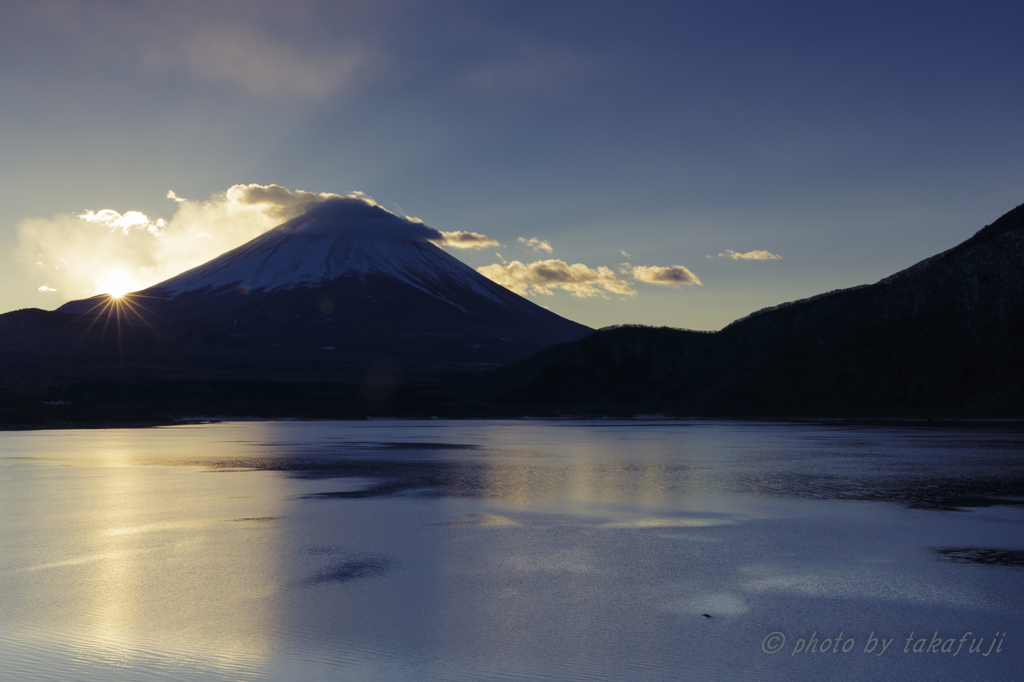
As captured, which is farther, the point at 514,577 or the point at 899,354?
the point at 899,354

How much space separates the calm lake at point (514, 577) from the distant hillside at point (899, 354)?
57.2 meters

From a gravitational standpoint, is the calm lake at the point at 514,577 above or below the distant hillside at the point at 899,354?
below

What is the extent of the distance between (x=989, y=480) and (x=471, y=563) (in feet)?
67.1

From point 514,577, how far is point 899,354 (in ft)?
277

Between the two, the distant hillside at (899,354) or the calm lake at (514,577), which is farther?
the distant hillside at (899,354)

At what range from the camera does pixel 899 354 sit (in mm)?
86812

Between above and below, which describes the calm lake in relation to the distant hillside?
below

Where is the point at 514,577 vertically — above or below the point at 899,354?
→ below

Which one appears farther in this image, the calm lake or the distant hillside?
the distant hillside

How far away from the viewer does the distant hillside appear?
80125mm

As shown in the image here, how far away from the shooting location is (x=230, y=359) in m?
194

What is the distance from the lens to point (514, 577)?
1357 centimetres

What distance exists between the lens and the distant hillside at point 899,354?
80125 millimetres

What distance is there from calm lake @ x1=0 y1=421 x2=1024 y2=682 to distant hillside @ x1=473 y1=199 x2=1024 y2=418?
188ft
